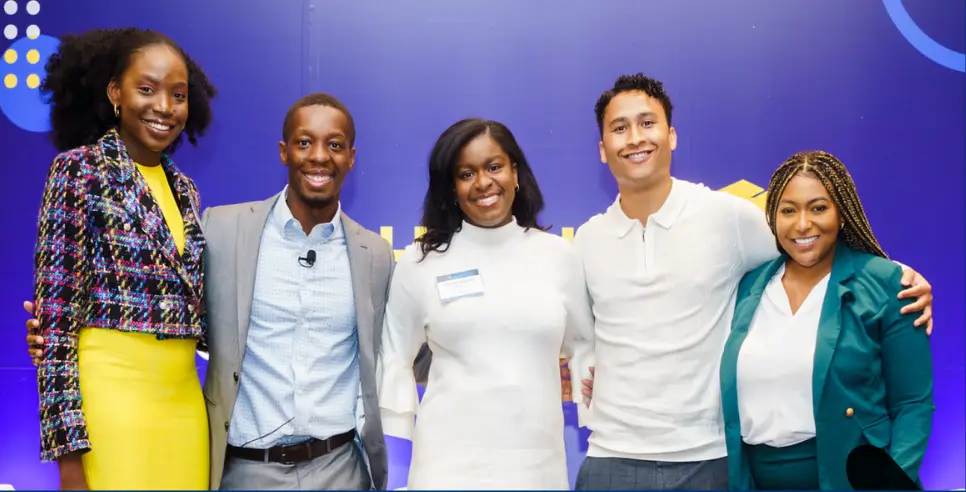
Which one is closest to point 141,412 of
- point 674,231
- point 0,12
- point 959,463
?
point 674,231

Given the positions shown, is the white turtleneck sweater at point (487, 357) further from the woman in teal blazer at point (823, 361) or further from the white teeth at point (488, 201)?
the woman in teal blazer at point (823, 361)

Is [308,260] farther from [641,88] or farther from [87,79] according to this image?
[641,88]

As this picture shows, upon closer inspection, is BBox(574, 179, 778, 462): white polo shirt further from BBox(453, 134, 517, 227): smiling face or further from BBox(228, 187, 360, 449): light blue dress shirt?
BBox(228, 187, 360, 449): light blue dress shirt

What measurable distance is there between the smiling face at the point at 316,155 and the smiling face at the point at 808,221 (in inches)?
54.9

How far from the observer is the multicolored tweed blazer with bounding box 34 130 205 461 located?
6.97ft

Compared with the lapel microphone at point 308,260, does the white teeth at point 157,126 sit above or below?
above

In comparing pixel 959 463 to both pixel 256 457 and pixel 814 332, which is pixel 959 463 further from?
pixel 256 457

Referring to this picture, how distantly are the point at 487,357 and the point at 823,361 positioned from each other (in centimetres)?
97

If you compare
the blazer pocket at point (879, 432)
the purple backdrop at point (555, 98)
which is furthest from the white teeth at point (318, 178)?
the blazer pocket at point (879, 432)

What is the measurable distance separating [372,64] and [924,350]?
268 centimetres

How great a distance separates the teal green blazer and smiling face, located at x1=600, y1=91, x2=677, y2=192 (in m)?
0.64

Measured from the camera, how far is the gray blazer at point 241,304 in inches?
96.3

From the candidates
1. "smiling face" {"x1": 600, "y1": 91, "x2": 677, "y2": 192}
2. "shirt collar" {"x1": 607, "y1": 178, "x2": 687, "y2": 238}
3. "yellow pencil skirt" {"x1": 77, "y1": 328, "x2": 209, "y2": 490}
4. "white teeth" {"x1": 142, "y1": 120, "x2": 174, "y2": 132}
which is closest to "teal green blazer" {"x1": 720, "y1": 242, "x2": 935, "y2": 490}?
"shirt collar" {"x1": 607, "y1": 178, "x2": 687, "y2": 238}

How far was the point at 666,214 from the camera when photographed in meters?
2.71
